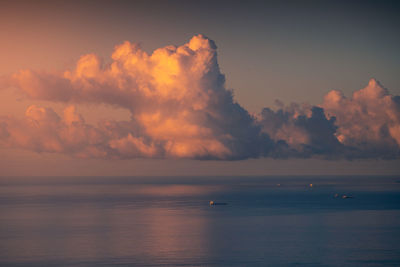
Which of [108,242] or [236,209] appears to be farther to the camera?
[236,209]

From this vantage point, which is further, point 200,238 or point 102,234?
point 102,234

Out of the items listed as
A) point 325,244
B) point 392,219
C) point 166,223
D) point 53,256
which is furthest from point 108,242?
point 392,219

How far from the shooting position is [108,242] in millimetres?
109688

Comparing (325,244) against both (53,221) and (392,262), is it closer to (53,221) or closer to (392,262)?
(392,262)

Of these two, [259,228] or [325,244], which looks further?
[259,228]

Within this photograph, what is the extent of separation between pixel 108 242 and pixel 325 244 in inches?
1806

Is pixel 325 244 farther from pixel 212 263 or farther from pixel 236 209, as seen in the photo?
pixel 236 209

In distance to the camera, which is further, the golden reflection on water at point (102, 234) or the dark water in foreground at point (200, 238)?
the golden reflection on water at point (102, 234)

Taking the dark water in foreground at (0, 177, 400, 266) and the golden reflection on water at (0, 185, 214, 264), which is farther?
the golden reflection on water at (0, 185, 214, 264)

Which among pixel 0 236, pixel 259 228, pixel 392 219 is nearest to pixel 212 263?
pixel 259 228

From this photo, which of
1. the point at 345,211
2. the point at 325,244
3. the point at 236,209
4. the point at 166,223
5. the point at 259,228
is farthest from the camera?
the point at 236,209

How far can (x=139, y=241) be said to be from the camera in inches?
4409

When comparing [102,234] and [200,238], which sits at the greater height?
[102,234]

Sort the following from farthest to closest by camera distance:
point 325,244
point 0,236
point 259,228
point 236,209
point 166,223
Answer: point 236,209, point 166,223, point 259,228, point 0,236, point 325,244
